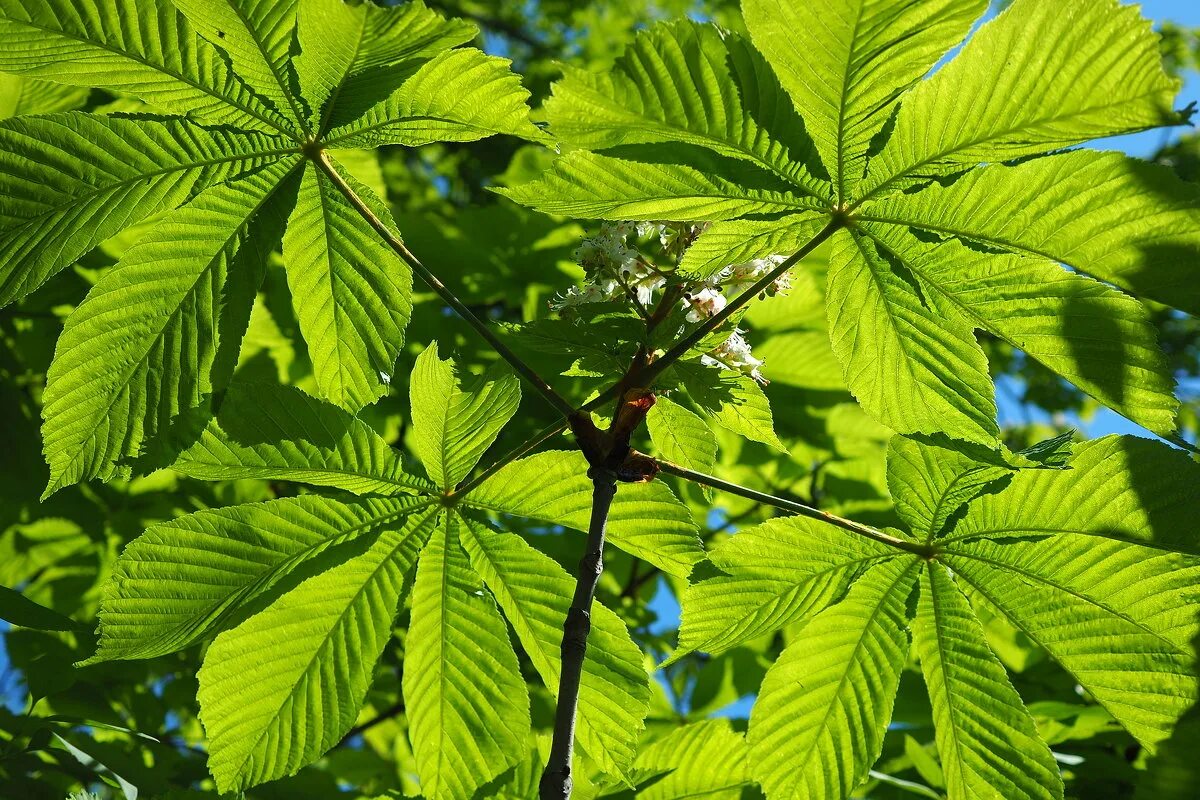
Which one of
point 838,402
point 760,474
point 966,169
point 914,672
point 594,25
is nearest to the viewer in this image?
point 966,169

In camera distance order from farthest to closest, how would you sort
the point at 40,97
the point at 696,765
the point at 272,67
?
1. the point at 40,97
2. the point at 696,765
3. the point at 272,67

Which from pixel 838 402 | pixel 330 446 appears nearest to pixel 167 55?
pixel 330 446

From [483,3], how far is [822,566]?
6421 millimetres

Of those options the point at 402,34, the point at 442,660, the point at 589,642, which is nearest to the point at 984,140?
the point at 402,34

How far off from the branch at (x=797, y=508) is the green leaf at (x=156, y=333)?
0.56 metres

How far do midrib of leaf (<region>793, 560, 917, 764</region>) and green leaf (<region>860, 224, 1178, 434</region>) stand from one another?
39cm

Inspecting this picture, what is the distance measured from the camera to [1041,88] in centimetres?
96

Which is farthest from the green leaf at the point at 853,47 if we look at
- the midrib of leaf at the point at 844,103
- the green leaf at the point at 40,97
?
the green leaf at the point at 40,97

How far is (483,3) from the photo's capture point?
6824 millimetres

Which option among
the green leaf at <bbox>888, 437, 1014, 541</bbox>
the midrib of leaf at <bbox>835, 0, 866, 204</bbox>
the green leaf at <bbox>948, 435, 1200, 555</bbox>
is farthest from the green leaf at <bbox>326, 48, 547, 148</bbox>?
the green leaf at <bbox>948, 435, 1200, 555</bbox>

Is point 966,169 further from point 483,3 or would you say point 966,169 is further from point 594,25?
point 483,3

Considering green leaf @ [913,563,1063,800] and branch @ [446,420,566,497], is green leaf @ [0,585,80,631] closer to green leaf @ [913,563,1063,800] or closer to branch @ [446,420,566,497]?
branch @ [446,420,566,497]

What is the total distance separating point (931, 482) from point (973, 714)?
1.01ft

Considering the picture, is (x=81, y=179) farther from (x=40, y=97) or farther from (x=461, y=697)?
(x=40, y=97)
